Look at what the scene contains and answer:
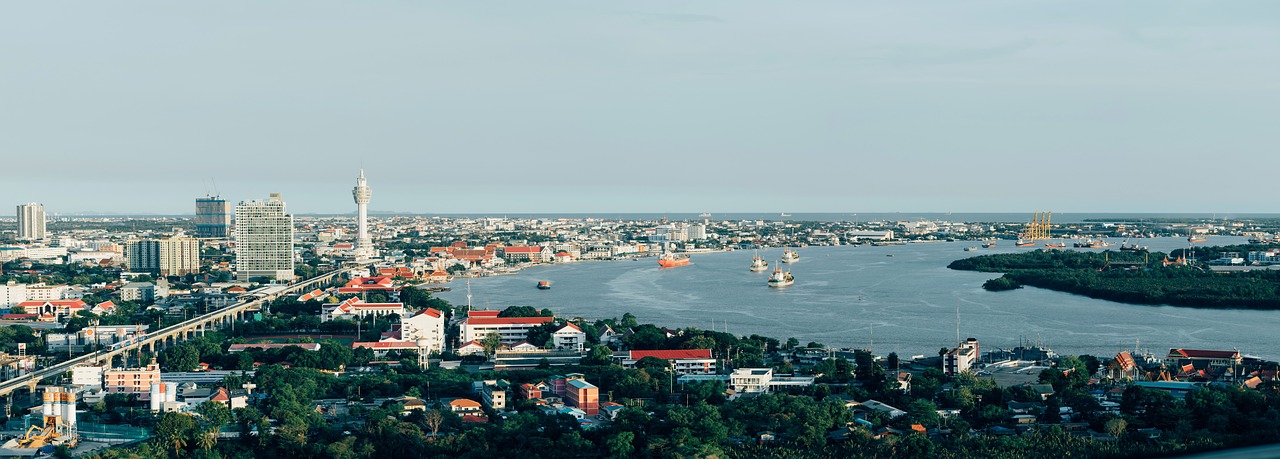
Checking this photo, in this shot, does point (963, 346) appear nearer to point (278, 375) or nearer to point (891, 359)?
point (891, 359)

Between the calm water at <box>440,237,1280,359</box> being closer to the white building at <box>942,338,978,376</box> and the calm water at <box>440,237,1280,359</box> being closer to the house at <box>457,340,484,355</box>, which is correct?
the white building at <box>942,338,978,376</box>

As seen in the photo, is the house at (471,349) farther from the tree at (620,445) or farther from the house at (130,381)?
the tree at (620,445)

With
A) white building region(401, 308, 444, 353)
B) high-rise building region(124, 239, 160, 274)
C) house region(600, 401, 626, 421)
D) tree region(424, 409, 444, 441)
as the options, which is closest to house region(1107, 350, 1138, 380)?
house region(600, 401, 626, 421)

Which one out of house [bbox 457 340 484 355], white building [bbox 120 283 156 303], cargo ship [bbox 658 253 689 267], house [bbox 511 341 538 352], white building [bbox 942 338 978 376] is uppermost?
white building [bbox 942 338 978 376]

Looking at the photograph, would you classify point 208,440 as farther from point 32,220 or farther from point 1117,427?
point 32,220

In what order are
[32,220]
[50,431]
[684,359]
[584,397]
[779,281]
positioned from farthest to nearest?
A: [32,220]
[779,281]
[684,359]
[584,397]
[50,431]

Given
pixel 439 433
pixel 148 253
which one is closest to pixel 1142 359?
pixel 439 433

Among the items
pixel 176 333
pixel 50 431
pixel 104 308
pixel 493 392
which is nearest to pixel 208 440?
pixel 50 431
